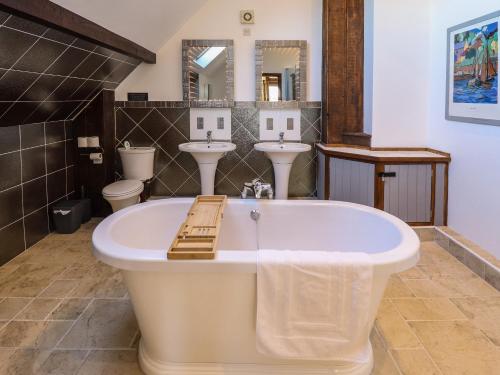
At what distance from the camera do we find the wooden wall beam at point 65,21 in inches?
85.6

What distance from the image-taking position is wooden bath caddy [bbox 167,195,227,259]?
72.9 inches

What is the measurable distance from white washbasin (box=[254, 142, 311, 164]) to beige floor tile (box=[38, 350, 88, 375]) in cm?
266

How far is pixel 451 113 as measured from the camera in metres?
3.56

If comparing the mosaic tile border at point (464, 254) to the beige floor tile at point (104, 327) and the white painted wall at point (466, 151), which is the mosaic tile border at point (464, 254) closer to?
the white painted wall at point (466, 151)

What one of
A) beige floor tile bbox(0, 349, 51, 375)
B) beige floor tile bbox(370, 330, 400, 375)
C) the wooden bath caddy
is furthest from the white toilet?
beige floor tile bbox(370, 330, 400, 375)

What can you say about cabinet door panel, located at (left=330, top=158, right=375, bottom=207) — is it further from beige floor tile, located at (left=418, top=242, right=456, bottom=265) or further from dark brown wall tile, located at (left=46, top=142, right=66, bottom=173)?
dark brown wall tile, located at (left=46, top=142, right=66, bottom=173)

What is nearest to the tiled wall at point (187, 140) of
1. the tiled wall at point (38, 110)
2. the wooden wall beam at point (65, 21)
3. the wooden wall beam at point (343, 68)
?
the wooden wall beam at point (343, 68)

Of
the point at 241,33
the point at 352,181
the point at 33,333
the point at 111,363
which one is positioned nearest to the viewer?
the point at 111,363

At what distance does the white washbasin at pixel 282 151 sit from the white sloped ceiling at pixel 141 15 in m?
1.44

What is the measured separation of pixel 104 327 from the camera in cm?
246

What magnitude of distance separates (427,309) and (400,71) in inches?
85.3

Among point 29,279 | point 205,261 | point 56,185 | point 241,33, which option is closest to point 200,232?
point 205,261

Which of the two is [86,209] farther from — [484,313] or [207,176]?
[484,313]

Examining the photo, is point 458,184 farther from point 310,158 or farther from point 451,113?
point 310,158
